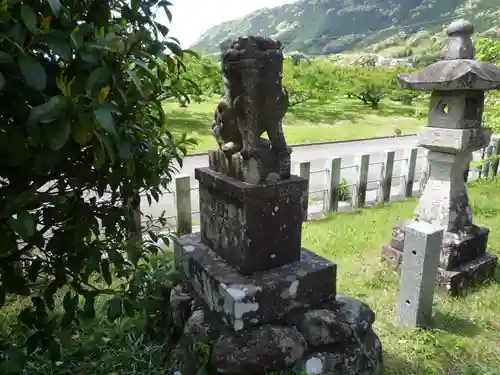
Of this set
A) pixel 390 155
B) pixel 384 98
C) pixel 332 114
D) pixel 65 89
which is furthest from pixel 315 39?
pixel 65 89

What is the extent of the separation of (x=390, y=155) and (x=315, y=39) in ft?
312

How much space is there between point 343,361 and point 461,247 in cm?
233

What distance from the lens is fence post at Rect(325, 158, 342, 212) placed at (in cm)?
609

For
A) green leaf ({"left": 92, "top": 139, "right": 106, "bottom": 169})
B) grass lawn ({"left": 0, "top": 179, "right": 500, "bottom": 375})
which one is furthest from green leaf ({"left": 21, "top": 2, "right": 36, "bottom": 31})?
grass lawn ({"left": 0, "top": 179, "right": 500, "bottom": 375})

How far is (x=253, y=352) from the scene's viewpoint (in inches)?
83.0

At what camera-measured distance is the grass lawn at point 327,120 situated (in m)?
14.3

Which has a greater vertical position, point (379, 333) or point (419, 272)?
point (419, 272)

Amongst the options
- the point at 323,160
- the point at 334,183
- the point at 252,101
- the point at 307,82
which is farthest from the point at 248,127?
the point at 307,82

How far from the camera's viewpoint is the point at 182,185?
4812mm

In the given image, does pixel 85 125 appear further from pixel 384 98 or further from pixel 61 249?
pixel 384 98

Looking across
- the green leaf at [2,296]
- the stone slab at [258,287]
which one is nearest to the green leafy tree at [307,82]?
the stone slab at [258,287]

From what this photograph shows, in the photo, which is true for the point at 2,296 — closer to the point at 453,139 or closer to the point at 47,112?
the point at 47,112

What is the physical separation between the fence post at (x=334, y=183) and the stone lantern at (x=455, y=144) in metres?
1.92

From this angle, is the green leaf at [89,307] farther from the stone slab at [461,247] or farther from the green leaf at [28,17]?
the stone slab at [461,247]
